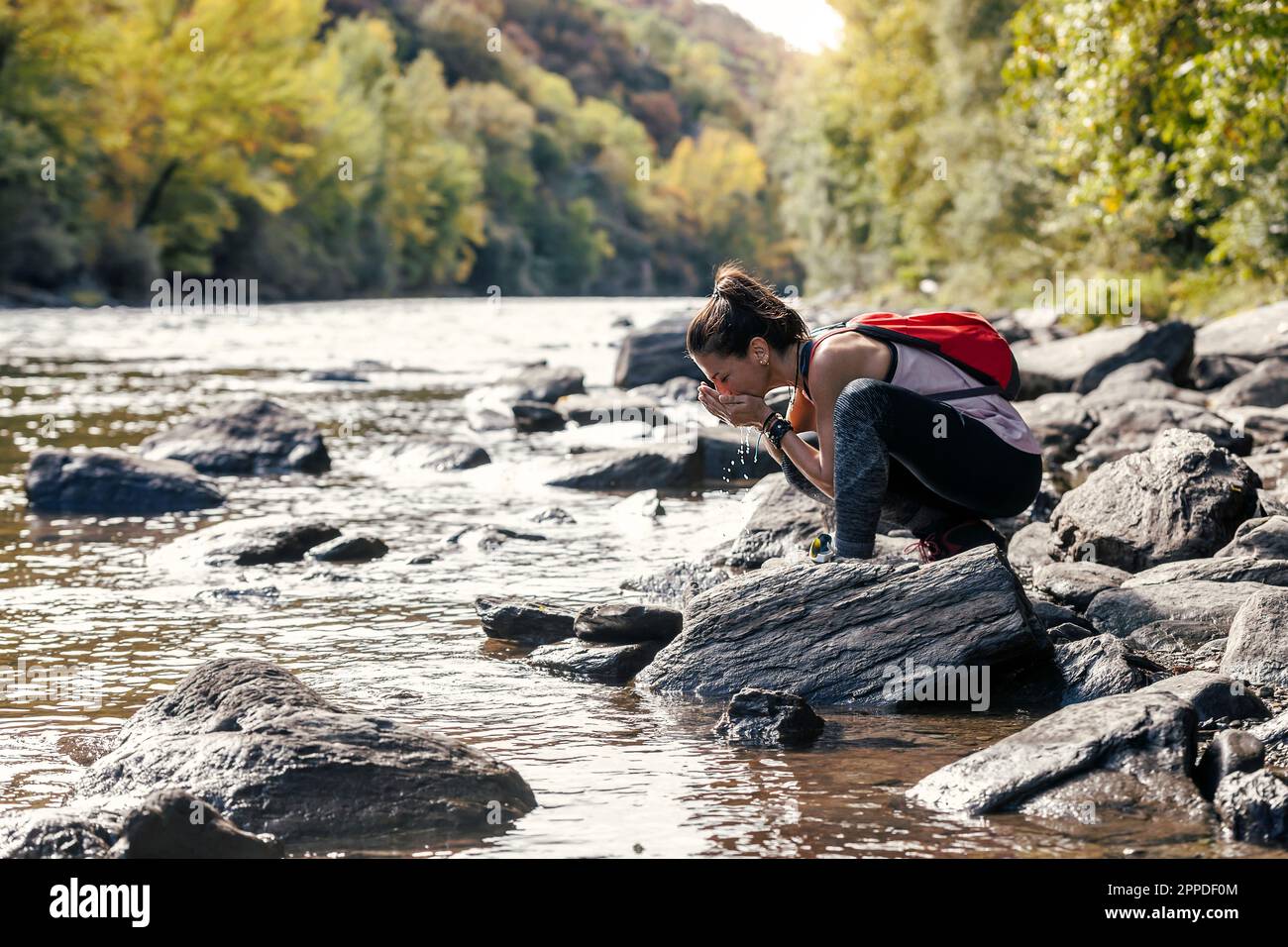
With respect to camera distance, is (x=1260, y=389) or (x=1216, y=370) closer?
(x=1260, y=389)

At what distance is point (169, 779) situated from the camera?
149 inches

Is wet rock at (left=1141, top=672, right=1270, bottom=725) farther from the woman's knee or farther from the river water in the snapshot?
the woman's knee

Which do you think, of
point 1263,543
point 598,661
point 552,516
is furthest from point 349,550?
point 1263,543

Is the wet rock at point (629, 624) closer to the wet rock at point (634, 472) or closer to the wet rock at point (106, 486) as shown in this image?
the wet rock at point (106, 486)

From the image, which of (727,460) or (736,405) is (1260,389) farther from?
(736,405)

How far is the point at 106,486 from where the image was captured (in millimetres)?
9078

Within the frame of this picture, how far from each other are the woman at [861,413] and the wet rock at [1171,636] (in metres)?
0.68

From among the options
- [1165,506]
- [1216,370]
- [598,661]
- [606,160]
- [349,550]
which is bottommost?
[598,661]

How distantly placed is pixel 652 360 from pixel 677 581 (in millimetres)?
11754

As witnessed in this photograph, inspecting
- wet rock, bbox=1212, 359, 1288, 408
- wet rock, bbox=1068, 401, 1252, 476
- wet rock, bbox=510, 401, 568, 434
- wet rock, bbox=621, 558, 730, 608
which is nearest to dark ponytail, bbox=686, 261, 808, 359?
wet rock, bbox=621, 558, 730, 608

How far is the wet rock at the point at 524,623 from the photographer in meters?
5.71
